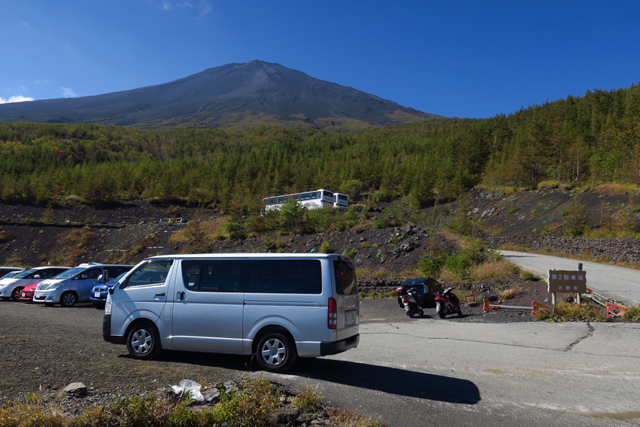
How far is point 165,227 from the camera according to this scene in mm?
47844

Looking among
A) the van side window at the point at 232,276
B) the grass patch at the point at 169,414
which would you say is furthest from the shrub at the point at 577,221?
the grass patch at the point at 169,414

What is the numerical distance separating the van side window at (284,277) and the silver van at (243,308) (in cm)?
2

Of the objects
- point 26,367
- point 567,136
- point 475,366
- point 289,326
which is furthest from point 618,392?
point 567,136

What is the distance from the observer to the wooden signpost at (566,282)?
35.8 ft

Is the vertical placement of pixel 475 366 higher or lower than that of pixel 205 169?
lower

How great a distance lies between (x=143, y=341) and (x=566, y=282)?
35.7ft

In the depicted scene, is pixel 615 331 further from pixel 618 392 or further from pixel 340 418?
pixel 340 418

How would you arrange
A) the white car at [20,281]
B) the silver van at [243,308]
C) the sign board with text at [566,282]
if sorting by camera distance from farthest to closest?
the white car at [20,281], the sign board with text at [566,282], the silver van at [243,308]

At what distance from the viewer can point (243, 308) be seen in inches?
239

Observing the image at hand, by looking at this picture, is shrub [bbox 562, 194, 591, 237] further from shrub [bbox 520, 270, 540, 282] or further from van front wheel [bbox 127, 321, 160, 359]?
van front wheel [bbox 127, 321, 160, 359]

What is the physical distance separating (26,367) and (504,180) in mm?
56942

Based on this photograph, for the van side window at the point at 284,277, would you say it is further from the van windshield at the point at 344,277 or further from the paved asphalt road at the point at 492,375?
the paved asphalt road at the point at 492,375

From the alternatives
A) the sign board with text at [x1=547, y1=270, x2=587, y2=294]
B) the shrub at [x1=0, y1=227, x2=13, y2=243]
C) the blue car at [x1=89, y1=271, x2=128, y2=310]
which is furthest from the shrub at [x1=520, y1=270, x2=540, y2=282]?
the shrub at [x1=0, y1=227, x2=13, y2=243]

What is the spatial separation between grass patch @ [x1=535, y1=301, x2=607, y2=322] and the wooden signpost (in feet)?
1.46
